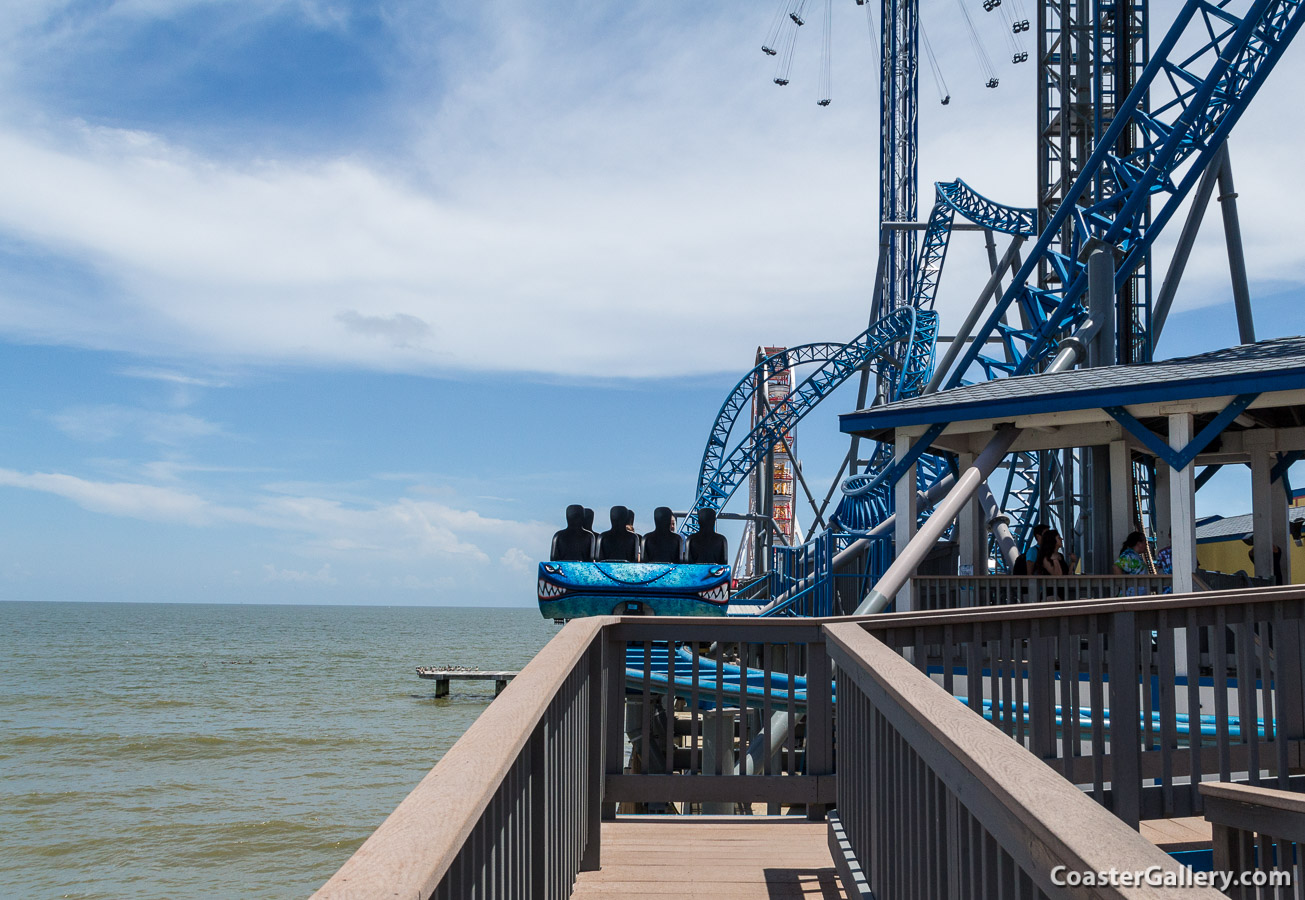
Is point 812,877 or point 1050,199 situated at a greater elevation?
point 1050,199

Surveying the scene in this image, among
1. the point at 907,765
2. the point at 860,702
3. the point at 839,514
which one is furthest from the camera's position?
the point at 839,514

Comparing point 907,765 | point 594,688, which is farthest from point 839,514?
point 907,765

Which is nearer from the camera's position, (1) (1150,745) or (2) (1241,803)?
(2) (1241,803)

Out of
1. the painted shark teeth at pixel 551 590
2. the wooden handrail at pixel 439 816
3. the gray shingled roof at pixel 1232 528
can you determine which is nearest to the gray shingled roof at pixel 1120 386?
the painted shark teeth at pixel 551 590

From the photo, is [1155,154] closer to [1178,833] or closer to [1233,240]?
[1233,240]

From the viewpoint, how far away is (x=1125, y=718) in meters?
4.84

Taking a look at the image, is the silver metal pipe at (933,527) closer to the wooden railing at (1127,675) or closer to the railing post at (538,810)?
the wooden railing at (1127,675)

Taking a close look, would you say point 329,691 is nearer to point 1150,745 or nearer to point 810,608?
point 810,608

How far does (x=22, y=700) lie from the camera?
43.3 meters

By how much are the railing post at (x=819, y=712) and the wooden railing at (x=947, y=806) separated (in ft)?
2.91

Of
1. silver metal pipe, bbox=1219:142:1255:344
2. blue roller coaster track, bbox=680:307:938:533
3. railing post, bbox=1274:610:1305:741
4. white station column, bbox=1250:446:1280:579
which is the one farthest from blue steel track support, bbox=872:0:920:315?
railing post, bbox=1274:610:1305:741

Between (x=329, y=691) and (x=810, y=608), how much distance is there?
3721cm

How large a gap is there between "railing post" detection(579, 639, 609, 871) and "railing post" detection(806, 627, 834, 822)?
1.05 m

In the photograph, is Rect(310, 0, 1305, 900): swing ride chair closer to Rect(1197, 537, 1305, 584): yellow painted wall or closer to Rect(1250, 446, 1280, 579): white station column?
Rect(1250, 446, 1280, 579): white station column
